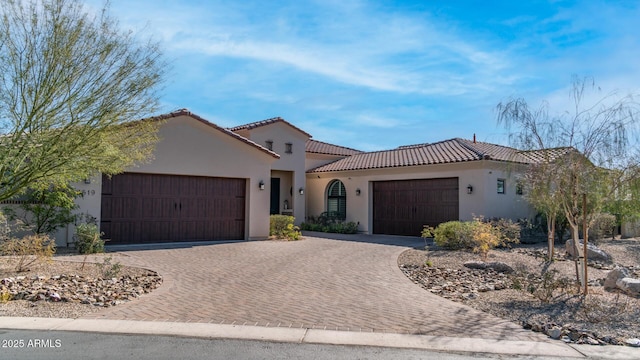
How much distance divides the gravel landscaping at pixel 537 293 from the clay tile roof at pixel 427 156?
17.7 ft

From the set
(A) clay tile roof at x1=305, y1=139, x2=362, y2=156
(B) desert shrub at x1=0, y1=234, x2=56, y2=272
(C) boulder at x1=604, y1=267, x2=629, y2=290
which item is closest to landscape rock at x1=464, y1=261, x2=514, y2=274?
(C) boulder at x1=604, y1=267, x2=629, y2=290

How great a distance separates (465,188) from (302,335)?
13.6 metres

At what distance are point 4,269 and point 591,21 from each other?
13.9 meters

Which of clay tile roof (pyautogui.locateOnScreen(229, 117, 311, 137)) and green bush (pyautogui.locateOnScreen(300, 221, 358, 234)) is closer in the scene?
green bush (pyautogui.locateOnScreen(300, 221, 358, 234))

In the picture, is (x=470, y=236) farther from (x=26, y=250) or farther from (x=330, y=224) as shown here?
(x=26, y=250)

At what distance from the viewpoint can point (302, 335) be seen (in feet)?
21.3

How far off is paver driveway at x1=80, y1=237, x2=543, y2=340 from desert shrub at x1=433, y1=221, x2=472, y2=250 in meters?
2.11

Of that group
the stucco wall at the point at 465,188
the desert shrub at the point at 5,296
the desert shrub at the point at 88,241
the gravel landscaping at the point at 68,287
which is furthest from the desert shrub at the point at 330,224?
the desert shrub at the point at 5,296

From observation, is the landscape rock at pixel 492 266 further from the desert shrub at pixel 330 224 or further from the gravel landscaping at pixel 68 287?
the desert shrub at pixel 330 224

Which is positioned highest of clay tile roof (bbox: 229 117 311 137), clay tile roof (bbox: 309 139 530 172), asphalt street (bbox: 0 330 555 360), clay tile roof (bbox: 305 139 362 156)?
clay tile roof (bbox: 229 117 311 137)

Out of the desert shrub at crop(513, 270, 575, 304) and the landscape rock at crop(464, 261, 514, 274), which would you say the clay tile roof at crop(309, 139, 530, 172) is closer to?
the landscape rock at crop(464, 261, 514, 274)

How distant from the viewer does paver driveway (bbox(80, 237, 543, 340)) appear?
7145 millimetres

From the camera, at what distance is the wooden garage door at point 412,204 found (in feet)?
63.2

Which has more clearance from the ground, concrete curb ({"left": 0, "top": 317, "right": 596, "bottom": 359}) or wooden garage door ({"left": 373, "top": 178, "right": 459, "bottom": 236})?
wooden garage door ({"left": 373, "top": 178, "right": 459, "bottom": 236})
